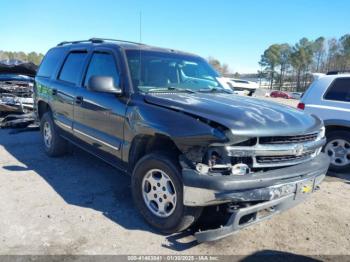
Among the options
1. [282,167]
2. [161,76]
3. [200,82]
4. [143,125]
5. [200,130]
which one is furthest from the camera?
[200,82]

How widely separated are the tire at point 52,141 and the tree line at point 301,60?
80283 mm

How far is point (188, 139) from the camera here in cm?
316

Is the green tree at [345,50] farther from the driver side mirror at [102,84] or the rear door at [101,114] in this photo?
the driver side mirror at [102,84]

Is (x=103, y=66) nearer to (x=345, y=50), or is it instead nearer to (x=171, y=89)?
(x=171, y=89)

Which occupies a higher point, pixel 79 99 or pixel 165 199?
pixel 79 99

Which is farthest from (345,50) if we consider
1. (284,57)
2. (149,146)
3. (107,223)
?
(107,223)

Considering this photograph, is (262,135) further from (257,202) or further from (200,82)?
(200,82)

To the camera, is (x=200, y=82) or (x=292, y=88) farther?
(x=292, y=88)

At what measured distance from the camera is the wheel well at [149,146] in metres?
3.59

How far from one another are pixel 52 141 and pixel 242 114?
13.4 ft

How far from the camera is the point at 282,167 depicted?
3.42 metres

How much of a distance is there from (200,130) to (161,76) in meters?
1.53

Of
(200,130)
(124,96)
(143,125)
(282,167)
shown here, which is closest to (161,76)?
(124,96)

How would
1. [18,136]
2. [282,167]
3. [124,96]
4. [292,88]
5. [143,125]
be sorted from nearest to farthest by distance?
[282,167] → [143,125] → [124,96] → [18,136] → [292,88]
